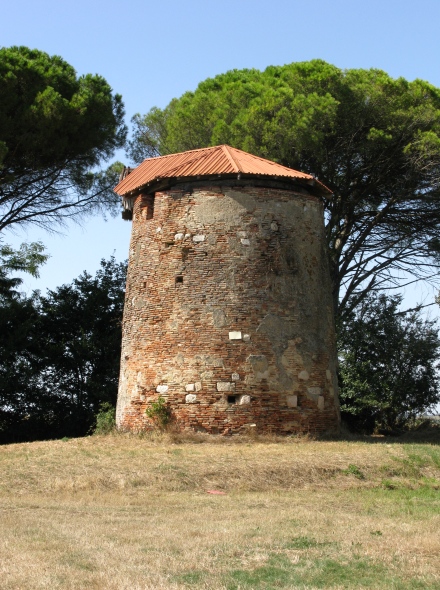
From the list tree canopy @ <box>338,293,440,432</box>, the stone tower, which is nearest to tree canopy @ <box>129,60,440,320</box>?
tree canopy @ <box>338,293,440,432</box>

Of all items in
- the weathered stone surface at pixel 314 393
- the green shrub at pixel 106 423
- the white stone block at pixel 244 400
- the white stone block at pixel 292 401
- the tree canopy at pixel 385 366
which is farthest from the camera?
the tree canopy at pixel 385 366

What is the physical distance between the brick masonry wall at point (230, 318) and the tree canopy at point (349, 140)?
4.70 meters

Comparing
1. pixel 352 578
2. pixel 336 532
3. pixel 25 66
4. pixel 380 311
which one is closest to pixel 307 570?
pixel 352 578

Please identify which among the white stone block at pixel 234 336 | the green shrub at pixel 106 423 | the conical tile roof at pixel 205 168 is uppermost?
the conical tile roof at pixel 205 168

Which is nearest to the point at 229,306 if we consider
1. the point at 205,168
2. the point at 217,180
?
the point at 217,180

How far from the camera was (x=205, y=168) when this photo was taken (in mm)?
13672

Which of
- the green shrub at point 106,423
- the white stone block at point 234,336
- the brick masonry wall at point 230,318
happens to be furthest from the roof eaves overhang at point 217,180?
the green shrub at point 106,423

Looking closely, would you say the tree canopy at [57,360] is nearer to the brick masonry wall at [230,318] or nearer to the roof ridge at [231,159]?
the brick masonry wall at [230,318]

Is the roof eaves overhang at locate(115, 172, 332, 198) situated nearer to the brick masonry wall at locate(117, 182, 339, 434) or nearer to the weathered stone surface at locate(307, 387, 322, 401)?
the brick masonry wall at locate(117, 182, 339, 434)

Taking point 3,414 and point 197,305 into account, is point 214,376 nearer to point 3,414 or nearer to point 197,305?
point 197,305

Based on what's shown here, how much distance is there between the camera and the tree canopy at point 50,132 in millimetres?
16938

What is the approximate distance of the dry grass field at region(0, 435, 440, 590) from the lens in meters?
5.39

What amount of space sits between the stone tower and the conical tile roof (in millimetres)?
55

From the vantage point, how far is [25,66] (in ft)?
56.2
